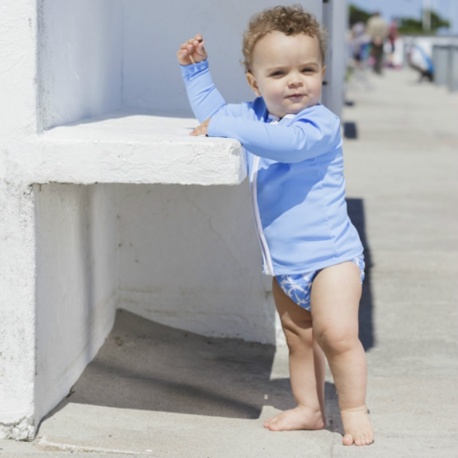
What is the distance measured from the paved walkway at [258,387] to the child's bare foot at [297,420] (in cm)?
3

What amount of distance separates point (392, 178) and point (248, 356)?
5639 mm

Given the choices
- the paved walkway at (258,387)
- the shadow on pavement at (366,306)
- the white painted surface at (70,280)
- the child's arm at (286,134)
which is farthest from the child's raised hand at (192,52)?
the shadow on pavement at (366,306)

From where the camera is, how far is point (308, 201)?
324cm

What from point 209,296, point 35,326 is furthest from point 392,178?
point 35,326

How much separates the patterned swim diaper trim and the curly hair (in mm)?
690

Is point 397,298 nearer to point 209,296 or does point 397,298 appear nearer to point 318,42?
point 209,296

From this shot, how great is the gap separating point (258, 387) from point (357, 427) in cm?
72

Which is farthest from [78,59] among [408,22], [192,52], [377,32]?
[408,22]

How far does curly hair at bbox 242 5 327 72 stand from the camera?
Result: 3213mm

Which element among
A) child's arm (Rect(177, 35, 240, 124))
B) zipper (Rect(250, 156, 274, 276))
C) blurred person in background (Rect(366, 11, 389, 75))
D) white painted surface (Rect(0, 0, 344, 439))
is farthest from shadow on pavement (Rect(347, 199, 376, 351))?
blurred person in background (Rect(366, 11, 389, 75))

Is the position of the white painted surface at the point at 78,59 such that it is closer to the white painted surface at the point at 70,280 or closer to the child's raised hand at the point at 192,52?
the white painted surface at the point at 70,280

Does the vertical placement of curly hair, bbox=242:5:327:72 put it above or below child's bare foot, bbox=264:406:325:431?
above

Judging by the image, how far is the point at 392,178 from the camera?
9688 mm

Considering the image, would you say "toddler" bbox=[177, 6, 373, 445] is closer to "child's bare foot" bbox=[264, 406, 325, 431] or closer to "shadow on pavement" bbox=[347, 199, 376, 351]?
"child's bare foot" bbox=[264, 406, 325, 431]
